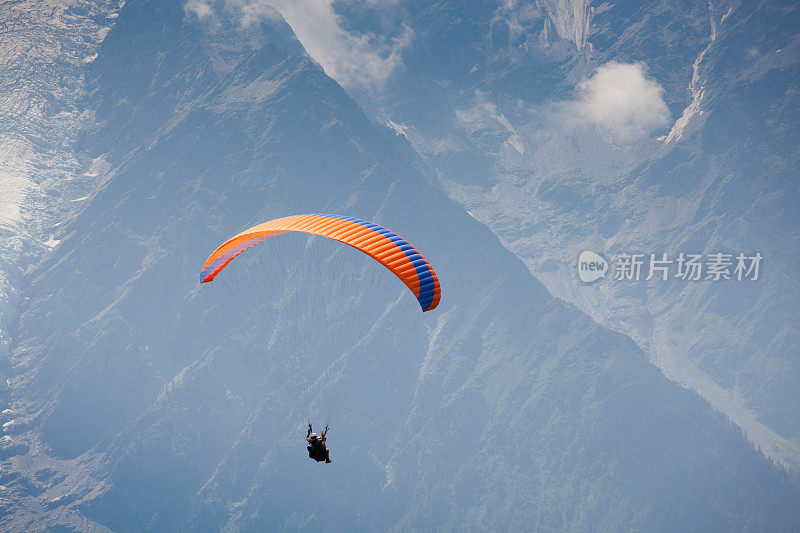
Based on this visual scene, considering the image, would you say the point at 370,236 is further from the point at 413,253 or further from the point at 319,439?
the point at 319,439

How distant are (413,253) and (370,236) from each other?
351 cm

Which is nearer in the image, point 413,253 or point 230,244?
point 413,253

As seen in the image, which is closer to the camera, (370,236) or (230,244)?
(370,236)

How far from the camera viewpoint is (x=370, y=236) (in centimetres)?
6116

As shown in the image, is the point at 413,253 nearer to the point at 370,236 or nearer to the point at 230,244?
the point at 370,236

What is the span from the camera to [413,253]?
6056 cm

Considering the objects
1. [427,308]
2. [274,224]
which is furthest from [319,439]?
[274,224]

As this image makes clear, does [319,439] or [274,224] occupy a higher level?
[274,224]

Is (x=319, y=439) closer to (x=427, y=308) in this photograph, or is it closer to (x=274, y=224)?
(x=427, y=308)

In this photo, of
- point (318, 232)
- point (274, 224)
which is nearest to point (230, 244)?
point (274, 224)

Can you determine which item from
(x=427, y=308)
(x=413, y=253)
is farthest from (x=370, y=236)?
(x=427, y=308)

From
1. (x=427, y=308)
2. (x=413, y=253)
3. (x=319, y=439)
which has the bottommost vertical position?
(x=319, y=439)

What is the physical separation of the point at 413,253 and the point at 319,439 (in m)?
15.1

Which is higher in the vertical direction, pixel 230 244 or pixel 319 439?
pixel 230 244
